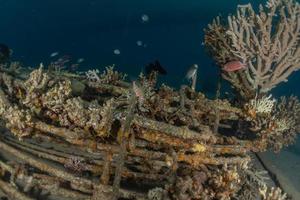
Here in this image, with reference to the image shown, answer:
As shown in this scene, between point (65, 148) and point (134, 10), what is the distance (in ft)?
160

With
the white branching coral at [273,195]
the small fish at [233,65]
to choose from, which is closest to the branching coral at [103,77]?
the small fish at [233,65]

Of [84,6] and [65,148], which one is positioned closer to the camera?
[65,148]

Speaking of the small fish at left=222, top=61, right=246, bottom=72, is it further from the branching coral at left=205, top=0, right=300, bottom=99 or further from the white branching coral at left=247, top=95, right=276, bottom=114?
the white branching coral at left=247, top=95, right=276, bottom=114

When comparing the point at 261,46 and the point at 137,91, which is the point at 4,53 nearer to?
the point at 137,91

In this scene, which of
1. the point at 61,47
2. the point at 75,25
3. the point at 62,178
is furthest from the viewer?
the point at 75,25

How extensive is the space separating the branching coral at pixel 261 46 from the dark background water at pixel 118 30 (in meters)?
35.9

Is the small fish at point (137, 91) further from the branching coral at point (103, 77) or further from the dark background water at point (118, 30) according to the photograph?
the dark background water at point (118, 30)

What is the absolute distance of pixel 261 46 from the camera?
30.3 feet

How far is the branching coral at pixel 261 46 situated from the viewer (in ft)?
30.1

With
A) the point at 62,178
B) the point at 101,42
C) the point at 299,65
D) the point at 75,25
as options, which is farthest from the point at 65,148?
the point at 75,25

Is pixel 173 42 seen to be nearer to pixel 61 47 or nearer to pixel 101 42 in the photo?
pixel 101 42

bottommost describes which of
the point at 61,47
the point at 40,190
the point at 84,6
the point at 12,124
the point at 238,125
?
the point at 40,190

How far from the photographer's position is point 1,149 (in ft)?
24.1

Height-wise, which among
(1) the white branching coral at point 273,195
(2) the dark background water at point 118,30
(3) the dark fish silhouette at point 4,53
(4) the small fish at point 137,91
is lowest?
(1) the white branching coral at point 273,195
